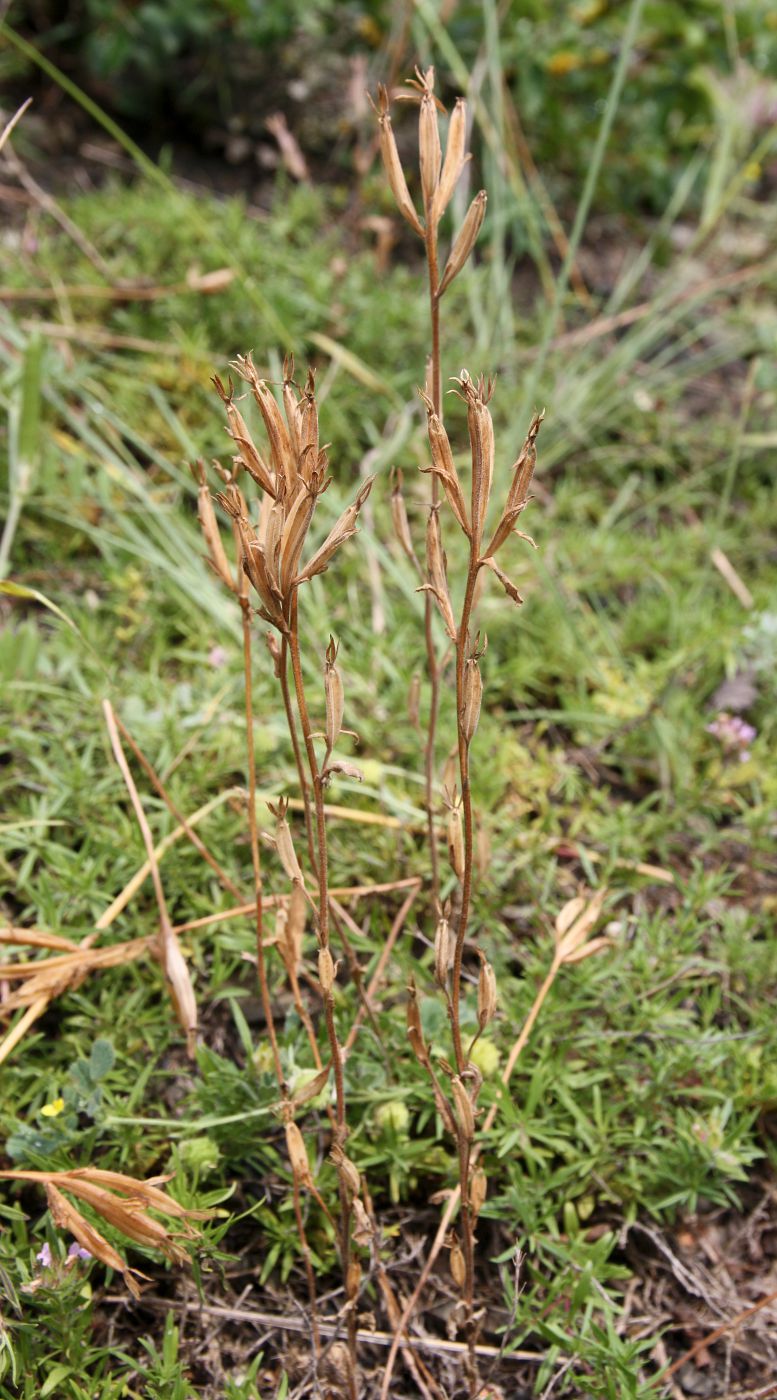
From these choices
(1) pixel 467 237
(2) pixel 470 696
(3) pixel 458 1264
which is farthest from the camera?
(3) pixel 458 1264

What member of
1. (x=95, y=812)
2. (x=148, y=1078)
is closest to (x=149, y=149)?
(x=95, y=812)

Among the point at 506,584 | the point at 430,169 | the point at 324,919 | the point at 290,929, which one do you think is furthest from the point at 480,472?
the point at 290,929

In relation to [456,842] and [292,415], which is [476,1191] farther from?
[292,415]

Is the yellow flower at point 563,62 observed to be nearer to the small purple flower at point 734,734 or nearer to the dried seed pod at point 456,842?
the small purple flower at point 734,734

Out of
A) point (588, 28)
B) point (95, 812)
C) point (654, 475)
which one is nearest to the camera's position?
point (95, 812)

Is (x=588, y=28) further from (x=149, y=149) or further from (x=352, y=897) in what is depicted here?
(x=352, y=897)

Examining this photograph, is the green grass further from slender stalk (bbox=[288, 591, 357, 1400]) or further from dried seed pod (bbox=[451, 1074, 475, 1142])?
dried seed pod (bbox=[451, 1074, 475, 1142])
